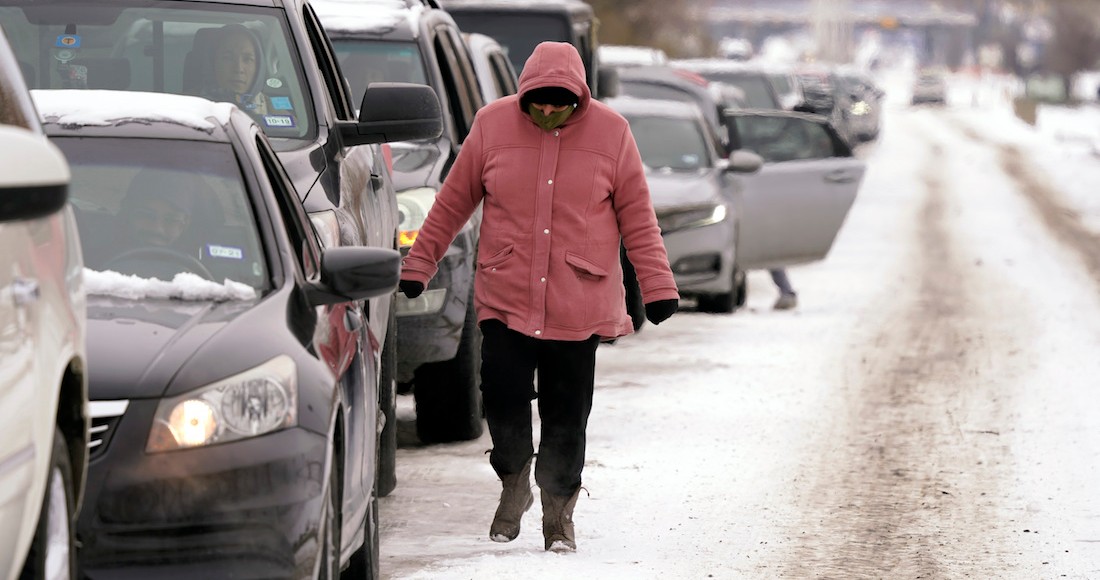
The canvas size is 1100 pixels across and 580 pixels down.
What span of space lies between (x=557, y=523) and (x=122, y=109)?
7.30 feet

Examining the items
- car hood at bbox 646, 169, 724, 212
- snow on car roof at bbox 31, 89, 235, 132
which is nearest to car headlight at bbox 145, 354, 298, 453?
snow on car roof at bbox 31, 89, 235, 132

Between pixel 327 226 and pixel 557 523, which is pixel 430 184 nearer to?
pixel 557 523

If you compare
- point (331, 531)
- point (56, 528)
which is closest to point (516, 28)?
point (331, 531)

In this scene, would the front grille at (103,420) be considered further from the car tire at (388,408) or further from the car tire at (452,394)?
the car tire at (452,394)

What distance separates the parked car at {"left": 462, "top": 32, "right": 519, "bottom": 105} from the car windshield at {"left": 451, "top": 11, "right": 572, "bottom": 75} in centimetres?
635

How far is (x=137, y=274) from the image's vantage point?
565 centimetres

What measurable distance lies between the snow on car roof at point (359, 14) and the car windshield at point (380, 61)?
0.08 m

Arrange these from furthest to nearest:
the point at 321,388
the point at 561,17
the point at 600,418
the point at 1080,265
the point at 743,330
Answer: the point at 1080,265 < the point at 561,17 < the point at 743,330 < the point at 600,418 < the point at 321,388

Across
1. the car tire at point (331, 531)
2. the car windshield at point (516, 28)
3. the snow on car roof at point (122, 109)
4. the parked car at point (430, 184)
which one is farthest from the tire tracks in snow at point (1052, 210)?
the car tire at point (331, 531)

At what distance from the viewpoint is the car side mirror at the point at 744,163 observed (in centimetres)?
1565

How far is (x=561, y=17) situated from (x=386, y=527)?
475 inches

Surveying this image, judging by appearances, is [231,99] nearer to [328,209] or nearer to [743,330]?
[328,209]

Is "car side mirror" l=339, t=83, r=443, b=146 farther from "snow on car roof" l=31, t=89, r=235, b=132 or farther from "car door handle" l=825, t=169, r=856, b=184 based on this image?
"car door handle" l=825, t=169, r=856, b=184

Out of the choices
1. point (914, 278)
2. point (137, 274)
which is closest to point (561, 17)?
point (914, 278)
